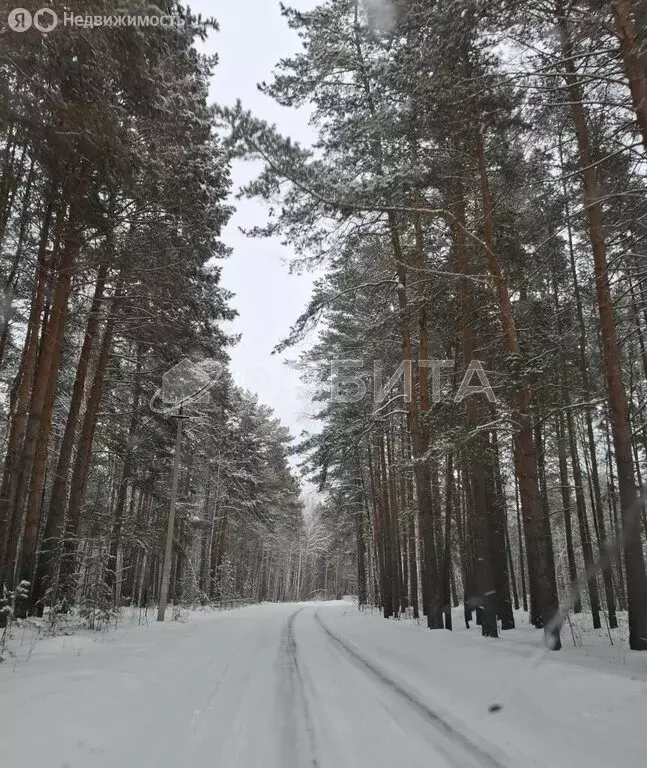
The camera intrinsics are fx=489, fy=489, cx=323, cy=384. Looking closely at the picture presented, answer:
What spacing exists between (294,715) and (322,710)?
32cm

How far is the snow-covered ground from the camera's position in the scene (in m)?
3.57

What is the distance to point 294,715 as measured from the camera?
15.2 feet

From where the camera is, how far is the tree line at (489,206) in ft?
24.9

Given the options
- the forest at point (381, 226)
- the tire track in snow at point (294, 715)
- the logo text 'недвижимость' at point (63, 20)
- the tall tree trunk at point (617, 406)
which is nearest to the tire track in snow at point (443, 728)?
the tire track in snow at point (294, 715)

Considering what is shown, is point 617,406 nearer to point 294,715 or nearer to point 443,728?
point 443,728

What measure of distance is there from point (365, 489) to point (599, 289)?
21892 millimetres

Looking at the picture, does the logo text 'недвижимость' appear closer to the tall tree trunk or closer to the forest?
the forest

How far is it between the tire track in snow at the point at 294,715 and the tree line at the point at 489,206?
166 inches

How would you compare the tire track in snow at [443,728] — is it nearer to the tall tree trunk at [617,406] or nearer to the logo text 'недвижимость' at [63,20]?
the tall tree trunk at [617,406]

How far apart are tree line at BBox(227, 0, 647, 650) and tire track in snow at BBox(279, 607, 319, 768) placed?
4.22m

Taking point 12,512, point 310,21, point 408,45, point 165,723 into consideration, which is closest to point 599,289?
point 408,45

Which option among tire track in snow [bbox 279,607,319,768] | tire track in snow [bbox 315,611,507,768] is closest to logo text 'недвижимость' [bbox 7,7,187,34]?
tire track in snow [bbox 279,607,319,768]

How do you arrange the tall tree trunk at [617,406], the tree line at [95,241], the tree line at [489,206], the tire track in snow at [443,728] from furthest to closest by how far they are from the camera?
the tall tree trunk at [617,406] → the tree line at [489,206] → the tree line at [95,241] → the tire track in snow at [443,728]

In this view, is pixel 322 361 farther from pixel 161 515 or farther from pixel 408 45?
pixel 408 45
